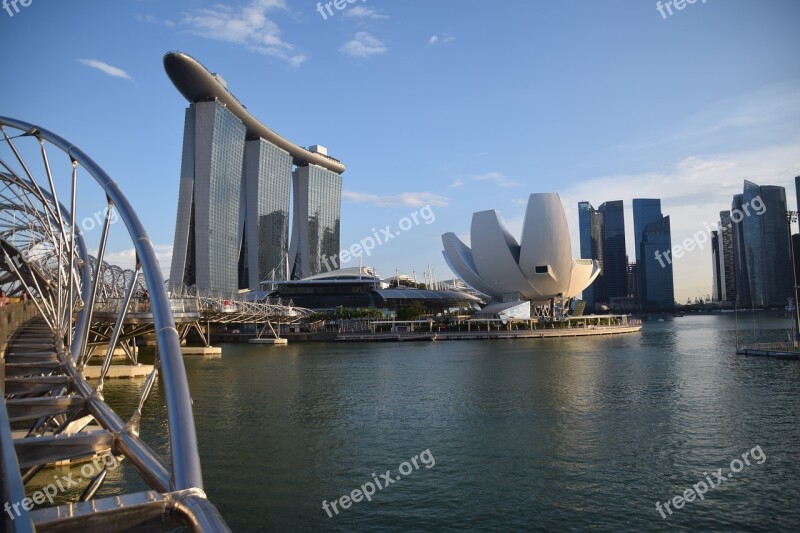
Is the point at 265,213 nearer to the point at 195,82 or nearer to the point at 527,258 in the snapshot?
the point at 195,82

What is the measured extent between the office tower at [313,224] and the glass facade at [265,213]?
7.53 m

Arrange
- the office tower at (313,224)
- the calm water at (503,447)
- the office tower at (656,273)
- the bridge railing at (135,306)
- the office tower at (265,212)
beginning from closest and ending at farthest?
the calm water at (503,447)
the bridge railing at (135,306)
the office tower at (265,212)
the office tower at (313,224)
the office tower at (656,273)

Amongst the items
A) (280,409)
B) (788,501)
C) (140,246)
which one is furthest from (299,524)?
(280,409)

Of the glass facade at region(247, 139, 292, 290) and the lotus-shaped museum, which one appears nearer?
the lotus-shaped museum

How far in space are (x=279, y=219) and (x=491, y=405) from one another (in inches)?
4157

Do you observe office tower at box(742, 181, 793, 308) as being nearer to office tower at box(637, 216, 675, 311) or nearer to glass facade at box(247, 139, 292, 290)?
office tower at box(637, 216, 675, 311)

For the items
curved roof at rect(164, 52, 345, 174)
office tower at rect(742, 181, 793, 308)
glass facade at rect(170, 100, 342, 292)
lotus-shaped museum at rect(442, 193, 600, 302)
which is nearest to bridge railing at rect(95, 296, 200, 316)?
lotus-shaped museum at rect(442, 193, 600, 302)

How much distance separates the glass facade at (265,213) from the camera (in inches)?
4498

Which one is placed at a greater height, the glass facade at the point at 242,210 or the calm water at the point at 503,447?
the glass facade at the point at 242,210

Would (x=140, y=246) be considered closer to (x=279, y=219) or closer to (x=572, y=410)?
(x=572, y=410)

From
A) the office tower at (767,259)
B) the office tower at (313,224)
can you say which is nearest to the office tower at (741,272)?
the office tower at (767,259)

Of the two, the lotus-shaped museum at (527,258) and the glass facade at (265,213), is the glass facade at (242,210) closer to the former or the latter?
the glass facade at (265,213)

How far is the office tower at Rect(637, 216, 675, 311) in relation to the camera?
19312cm

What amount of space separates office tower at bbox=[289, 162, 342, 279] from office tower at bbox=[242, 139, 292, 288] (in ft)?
24.5
